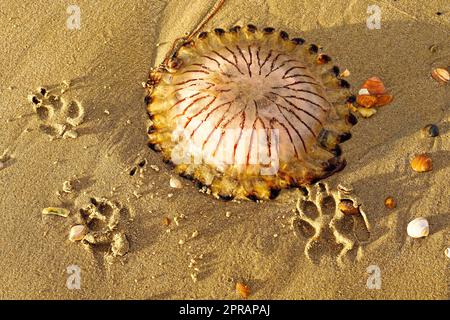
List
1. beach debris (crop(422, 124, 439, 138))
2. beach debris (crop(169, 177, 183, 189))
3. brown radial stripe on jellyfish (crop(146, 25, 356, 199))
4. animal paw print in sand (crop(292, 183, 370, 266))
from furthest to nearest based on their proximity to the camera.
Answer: beach debris (crop(422, 124, 439, 138)) → beach debris (crop(169, 177, 183, 189)) → animal paw print in sand (crop(292, 183, 370, 266)) → brown radial stripe on jellyfish (crop(146, 25, 356, 199))

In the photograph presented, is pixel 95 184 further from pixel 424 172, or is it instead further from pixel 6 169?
pixel 424 172

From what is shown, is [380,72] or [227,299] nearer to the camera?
[227,299]

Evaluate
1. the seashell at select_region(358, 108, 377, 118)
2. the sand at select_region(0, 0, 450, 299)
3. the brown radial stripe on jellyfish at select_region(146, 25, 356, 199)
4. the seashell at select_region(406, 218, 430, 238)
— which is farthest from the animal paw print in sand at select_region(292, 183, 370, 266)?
the seashell at select_region(358, 108, 377, 118)

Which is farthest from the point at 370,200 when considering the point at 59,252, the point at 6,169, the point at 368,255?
the point at 6,169

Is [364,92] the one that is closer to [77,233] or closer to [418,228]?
[418,228]

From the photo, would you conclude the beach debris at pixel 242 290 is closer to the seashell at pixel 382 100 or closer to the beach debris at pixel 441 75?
the seashell at pixel 382 100

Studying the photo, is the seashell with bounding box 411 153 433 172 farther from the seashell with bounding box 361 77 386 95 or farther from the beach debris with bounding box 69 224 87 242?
the beach debris with bounding box 69 224 87 242
